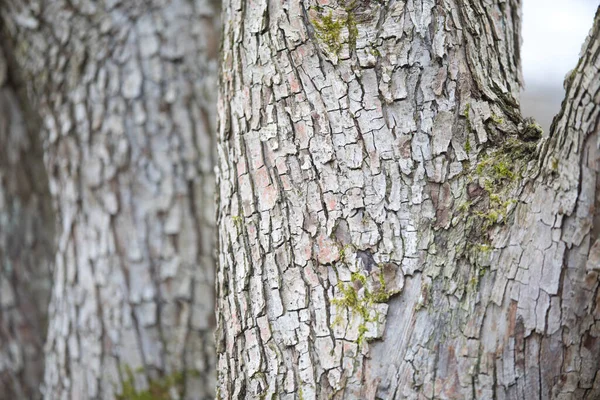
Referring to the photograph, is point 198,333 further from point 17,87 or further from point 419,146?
point 17,87

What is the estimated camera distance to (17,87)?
2.84 m

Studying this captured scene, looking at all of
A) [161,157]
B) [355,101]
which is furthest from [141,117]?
[355,101]

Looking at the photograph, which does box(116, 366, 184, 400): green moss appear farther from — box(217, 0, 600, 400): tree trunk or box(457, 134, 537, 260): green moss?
box(457, 134, 537, 260): green moss

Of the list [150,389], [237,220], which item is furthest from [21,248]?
[237,220]

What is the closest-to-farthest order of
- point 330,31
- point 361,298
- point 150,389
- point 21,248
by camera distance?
1. point 361,298
2. point 330,31
3. point 150,389
4. point 21,248

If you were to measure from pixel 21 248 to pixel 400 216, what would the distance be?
2.46 m

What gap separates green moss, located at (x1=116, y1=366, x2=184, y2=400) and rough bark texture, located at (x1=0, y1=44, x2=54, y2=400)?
0.99 m

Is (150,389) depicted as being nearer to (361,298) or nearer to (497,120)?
(361,298)

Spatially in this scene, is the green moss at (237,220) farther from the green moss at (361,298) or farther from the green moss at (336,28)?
the green moss at (336,28)

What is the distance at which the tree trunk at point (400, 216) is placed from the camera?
106 centimetres

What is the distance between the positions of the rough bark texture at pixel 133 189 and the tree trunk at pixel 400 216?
921mm

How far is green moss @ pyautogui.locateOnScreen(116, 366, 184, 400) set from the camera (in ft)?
7.18

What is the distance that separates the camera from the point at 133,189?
223 centimetres

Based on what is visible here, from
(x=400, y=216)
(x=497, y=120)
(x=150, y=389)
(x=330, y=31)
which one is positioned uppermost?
(x=330, y=31)
